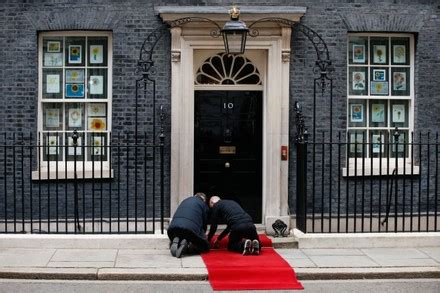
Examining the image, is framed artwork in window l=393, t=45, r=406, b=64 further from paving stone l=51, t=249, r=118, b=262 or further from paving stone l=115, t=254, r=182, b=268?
paving stone l=51, t=249, r=118, b=262

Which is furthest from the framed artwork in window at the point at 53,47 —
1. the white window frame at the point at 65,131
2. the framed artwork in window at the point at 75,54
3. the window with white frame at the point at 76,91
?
the framed artwork in window at the point at 75,54

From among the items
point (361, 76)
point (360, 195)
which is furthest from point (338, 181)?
point (361, 76)

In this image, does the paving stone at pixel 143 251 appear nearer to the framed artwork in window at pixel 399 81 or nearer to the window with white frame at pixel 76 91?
the window with white frame at pixel 76 91

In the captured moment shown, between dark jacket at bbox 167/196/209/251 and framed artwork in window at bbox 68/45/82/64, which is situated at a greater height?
framed artwork in window at bbox 68/45/82/64

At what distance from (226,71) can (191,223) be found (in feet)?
10.4

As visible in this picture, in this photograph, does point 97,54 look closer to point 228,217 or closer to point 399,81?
point 228,217

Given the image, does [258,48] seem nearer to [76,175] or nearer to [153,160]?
[153,160]

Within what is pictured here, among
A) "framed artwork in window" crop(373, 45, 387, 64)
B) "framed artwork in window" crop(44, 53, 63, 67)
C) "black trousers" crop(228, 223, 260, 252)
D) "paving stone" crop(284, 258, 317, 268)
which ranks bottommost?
"paving stone" crop(284, 258, 317, 268)

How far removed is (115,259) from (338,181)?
165 inches

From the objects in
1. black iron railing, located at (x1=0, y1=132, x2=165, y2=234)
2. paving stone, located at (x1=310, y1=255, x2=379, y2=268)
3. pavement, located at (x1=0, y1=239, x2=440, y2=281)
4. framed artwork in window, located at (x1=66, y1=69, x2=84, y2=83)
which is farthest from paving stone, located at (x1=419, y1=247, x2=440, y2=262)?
framed artwork in window, located at (x1=66, y1=69, x2=84, y2=83)

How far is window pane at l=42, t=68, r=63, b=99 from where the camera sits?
12766 mm

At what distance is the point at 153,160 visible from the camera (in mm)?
12352

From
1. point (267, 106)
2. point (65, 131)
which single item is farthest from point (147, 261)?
point (267, 106)

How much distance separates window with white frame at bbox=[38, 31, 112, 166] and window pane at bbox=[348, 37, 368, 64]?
4.23m
